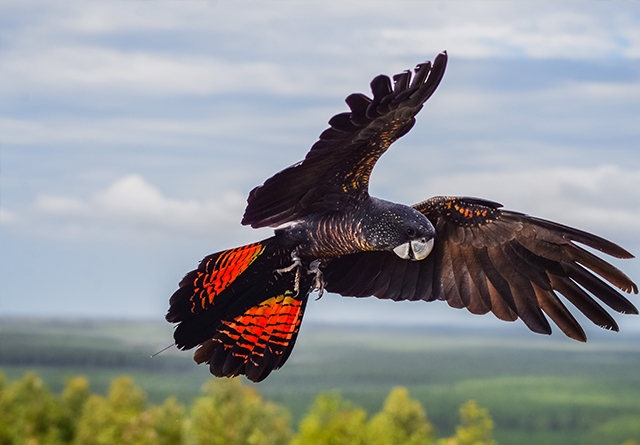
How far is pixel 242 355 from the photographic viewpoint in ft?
29.5

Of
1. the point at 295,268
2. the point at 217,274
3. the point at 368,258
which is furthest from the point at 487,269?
the point at 217,274

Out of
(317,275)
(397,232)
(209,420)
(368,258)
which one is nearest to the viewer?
(397,232)

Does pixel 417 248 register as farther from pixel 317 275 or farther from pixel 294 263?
pixel 294 263

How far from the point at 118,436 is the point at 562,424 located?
109577mm

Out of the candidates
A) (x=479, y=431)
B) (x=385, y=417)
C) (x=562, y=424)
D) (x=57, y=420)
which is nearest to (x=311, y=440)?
(x=479, y=431)

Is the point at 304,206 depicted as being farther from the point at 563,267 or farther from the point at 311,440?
the point at 311,440

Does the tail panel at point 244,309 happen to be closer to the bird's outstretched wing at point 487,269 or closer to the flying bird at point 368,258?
the flying bird at point 368,258

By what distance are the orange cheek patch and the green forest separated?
50610 mm

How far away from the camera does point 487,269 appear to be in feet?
33.6

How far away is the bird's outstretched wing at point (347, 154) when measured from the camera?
7375 mm

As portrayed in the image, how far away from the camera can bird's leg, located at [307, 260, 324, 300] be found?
906 cm

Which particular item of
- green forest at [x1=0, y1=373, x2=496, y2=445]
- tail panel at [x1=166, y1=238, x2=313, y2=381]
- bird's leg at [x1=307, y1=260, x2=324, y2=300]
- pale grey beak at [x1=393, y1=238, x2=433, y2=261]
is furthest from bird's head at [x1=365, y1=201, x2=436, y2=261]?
green forest at [x1=0, y1=373, x2=496, y2=445]

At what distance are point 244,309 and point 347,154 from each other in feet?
6.25

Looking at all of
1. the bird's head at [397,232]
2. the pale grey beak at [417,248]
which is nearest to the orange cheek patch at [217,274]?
the bird's head at [397,232]
